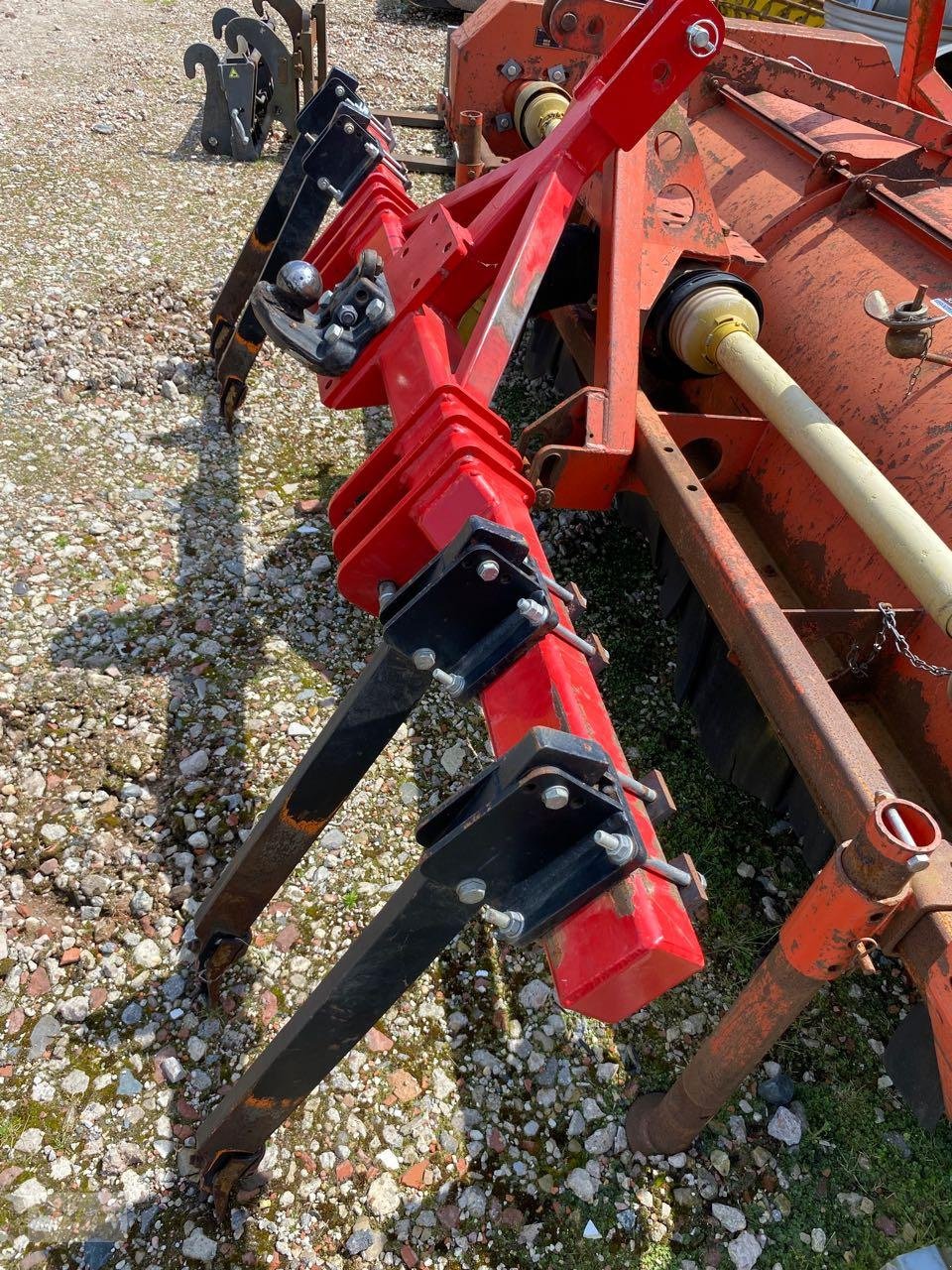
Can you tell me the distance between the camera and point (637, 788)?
56.7 inches

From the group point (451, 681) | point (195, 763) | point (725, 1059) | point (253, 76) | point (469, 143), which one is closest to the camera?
point (451, 681)

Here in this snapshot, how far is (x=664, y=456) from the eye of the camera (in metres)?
2.75

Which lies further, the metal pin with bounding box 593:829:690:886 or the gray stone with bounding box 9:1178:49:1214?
the gray stone with bounding box 9:1178:49:1214

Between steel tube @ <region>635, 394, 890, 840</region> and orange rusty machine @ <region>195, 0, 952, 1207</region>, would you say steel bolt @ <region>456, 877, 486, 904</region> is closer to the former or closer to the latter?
orange rusty machine @ <region>195, 0, 952, 1207</region>

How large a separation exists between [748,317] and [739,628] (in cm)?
133

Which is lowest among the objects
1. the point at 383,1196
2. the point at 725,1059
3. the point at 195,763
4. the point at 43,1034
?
the point at 43,1034

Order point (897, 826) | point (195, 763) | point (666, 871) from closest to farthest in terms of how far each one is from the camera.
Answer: point (666, 871) → point (897, 826) → point (195, 763)

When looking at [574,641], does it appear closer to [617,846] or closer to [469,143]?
[617,846]

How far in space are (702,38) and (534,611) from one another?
201cm

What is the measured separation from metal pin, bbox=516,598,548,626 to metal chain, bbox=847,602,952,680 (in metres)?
1.23

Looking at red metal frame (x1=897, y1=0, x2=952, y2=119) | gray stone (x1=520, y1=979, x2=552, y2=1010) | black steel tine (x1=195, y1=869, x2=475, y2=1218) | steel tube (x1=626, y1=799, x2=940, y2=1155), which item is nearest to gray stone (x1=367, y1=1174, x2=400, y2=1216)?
black steel tine (x1=195, y1=869, x2=475, y2=1218)

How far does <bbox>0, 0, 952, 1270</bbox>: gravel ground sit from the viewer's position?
7.25 ft

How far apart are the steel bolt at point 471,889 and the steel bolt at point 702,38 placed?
2467 millimetres

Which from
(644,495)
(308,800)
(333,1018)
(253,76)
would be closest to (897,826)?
(333,1018)
